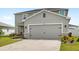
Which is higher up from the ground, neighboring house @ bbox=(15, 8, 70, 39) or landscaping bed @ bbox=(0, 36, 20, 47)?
neighboring house @ bbox=(15, 8, 70, 39)

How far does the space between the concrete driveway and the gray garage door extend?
0.16m

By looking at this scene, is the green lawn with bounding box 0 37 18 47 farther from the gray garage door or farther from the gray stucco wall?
the gray garage door

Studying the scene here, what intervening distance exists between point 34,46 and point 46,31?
55cm

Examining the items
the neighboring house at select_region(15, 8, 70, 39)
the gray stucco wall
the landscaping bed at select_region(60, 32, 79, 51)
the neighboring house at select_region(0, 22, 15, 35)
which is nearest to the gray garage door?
the neighboring house at select_region(15, 8, 70, 39)

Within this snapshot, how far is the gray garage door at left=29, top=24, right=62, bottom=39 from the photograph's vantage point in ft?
15.4

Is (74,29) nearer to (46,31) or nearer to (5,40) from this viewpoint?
(46,31)

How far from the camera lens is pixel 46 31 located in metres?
4.81

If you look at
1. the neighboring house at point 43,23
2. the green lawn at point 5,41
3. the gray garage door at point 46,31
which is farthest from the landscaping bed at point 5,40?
the gray garage door at point 46,31

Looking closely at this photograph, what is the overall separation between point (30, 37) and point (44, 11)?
81 cm

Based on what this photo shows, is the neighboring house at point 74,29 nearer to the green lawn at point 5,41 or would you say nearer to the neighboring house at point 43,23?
the neighboring house at point 43,23

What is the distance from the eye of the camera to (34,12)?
4.71 meters

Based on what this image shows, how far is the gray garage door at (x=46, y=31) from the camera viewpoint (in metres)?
4.70
